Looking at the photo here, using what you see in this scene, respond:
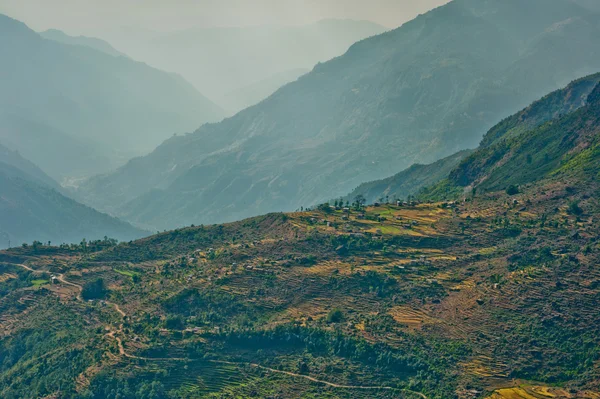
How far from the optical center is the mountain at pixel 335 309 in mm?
106562

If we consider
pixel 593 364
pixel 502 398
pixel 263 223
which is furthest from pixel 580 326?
pixel 263 223

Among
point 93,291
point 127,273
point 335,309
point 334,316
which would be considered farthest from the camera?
point 127,273

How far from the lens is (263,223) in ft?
546

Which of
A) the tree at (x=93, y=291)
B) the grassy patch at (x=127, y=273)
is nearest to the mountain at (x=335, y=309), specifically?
the tree at (x=93, y=291)

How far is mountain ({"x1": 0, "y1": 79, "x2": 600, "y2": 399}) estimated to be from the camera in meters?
107

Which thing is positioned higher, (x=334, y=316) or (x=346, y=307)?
(x=346, y=307)

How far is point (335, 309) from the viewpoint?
122m

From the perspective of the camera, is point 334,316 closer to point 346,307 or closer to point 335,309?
point 335,309

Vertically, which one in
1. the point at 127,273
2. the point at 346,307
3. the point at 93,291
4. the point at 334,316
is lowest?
the point at 334,316

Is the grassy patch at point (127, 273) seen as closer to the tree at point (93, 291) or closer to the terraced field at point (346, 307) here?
the terraced field at point (346, 307)

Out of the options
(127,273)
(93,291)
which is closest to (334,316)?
(93,291)

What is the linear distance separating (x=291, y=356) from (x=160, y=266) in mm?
50799

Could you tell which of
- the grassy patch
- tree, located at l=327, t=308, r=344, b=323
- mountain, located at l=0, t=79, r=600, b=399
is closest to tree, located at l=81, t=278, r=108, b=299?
mountain, located at l=0, t=79, r=600, b=399

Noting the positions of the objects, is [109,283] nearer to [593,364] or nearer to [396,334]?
[396,334]
